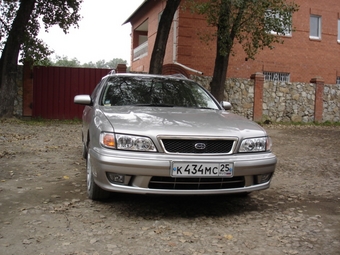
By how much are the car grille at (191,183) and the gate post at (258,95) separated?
12.9 meters

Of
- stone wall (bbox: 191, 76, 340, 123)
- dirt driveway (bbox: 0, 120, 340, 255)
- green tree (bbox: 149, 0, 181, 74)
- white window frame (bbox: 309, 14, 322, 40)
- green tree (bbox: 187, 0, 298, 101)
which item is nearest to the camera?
dirt driveway (bbox: 0, 120, 340, 255)

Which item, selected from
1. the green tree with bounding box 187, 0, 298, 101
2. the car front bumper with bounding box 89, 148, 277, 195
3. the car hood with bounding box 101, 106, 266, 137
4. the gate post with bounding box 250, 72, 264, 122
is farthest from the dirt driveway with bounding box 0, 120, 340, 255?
the gate post with bounding box 250, 72, 264, 122

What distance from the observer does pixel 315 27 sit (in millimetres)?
21844

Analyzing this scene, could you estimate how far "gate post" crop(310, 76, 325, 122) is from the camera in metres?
17.6

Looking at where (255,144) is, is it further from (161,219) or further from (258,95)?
(258,95)

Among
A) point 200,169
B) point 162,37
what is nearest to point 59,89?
point 162,37

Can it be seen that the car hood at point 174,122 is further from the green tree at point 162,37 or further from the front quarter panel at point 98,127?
the green tree at point 162,37

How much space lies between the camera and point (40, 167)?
6.37 metres

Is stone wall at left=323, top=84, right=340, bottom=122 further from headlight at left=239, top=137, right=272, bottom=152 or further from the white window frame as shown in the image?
headlight at left=239, top=137, right=272, bottom=152

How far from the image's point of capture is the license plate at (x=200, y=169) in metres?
3.61

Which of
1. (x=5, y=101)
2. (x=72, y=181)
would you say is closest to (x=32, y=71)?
(x=5, y=101)

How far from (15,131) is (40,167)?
5.62 meters

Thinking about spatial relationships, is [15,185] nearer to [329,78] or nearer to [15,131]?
[15,131]

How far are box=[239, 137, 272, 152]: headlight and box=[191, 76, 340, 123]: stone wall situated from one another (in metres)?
11.8
